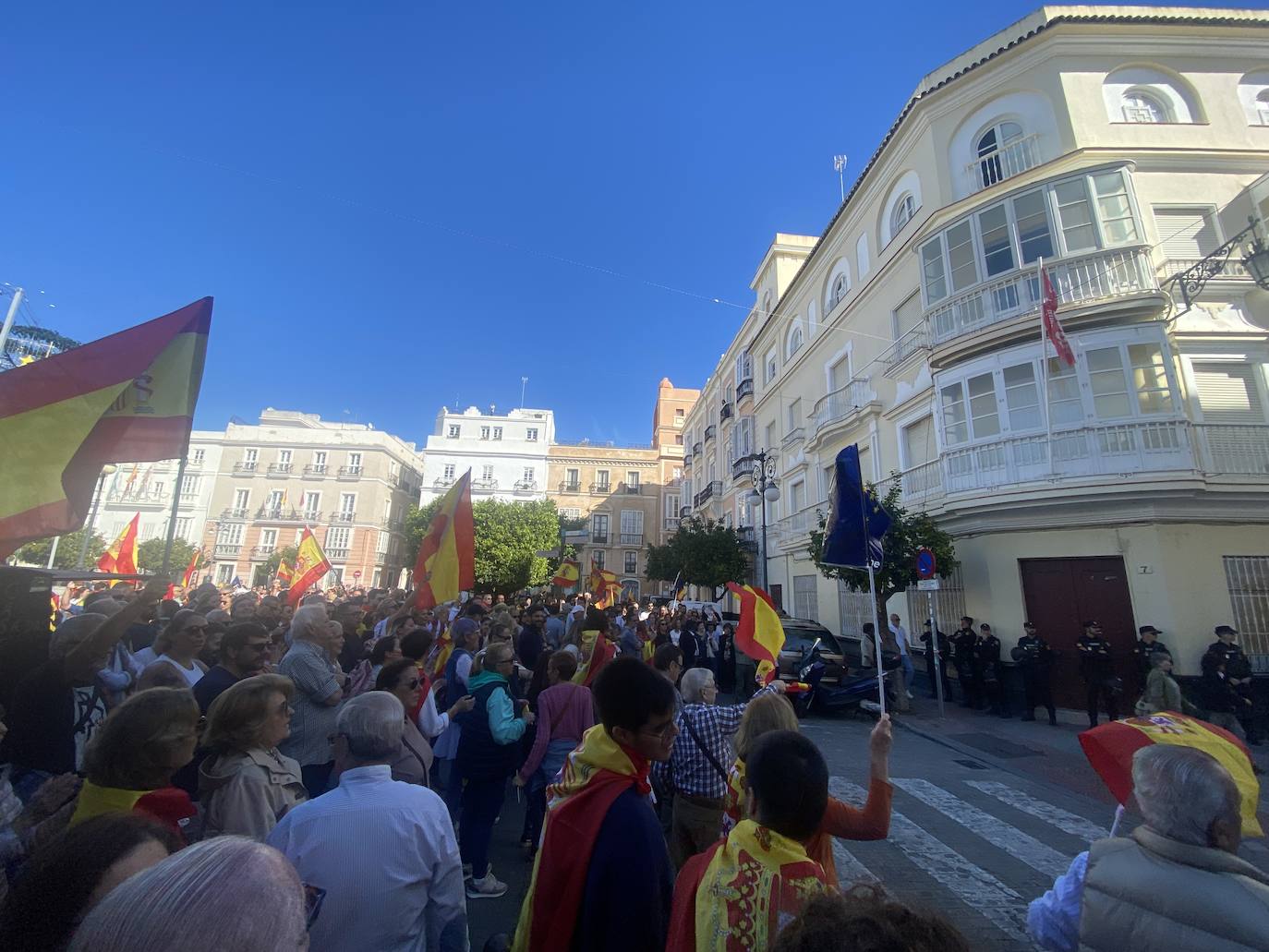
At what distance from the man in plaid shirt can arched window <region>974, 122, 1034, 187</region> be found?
15714 millimetres

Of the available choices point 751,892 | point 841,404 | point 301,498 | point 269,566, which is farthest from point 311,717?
point 301,498

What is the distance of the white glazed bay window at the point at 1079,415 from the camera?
439 inches

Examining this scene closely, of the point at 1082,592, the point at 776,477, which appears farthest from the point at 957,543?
the point at 776,477

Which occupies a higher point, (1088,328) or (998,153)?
(998,153)

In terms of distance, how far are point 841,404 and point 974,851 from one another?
1602 centimetres

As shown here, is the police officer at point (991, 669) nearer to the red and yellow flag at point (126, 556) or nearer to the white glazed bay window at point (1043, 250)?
the white glazed bay window at point (1043, 250)

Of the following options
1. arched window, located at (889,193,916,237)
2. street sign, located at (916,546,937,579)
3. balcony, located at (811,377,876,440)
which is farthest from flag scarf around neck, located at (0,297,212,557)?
arched window, located at (889,193,916,237)

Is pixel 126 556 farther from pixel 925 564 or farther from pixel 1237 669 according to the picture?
pixel 1237 669

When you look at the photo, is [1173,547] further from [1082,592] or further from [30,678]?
[30,678]

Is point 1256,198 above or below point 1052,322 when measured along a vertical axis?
above

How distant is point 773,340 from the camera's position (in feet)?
87.4

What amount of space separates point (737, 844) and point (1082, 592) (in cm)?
1331

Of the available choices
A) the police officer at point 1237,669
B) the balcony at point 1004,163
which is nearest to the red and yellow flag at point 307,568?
the police officer at point 1237,669

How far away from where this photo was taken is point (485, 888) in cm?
406
